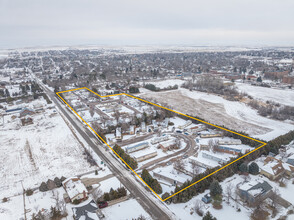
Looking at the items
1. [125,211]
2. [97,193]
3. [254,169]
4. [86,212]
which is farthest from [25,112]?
[254,169]

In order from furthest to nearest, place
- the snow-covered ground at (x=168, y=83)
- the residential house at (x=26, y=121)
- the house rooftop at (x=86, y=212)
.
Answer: the snow-covered ground at (x=168, y=83) < the residential house at (x=26, y=121) < the house rooftop at (x=86, y=212)

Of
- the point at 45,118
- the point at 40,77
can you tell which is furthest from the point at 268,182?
the point at 40,77

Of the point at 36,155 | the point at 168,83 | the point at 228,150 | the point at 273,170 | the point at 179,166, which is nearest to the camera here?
the point at 273,170

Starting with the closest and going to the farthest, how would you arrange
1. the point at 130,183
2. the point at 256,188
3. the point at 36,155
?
the point at 256,188 < the point at 130,183 < the point at 36,155

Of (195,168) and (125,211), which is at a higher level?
(195,168)

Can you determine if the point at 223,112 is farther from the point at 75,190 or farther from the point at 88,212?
the point at 88,212

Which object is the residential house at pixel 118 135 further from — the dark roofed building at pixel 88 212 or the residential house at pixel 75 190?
the dark roofed building at pixel 88 212

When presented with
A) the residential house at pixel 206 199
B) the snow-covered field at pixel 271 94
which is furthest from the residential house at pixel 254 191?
the snow-covered field at pixel 271 94

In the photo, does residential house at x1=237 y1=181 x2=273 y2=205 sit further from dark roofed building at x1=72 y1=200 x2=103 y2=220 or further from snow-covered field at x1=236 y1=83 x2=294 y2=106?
snow-covered field at x1=236 y1=83 x2=294 y2=106

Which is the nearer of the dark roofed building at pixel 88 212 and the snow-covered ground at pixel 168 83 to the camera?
the dark roofed building at pixel 88 212
